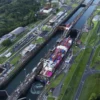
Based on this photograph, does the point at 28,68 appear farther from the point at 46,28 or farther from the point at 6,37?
the point at 46,28

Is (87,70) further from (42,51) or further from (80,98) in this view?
(42,51)

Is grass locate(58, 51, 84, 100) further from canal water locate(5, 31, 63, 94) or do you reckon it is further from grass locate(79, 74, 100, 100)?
canal water locate(5, 31, 63, 94)

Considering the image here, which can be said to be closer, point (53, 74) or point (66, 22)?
point (53, 74)

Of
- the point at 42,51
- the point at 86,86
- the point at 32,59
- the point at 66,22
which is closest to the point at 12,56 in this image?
the point at 32,59

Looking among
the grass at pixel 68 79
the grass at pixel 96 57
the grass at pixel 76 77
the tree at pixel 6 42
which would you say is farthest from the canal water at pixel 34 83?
the grass at pixel 96 57

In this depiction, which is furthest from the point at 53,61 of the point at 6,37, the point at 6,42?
the point at 6,37

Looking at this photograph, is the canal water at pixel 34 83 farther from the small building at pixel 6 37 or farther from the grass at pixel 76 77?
the small building at pixel 6 37
